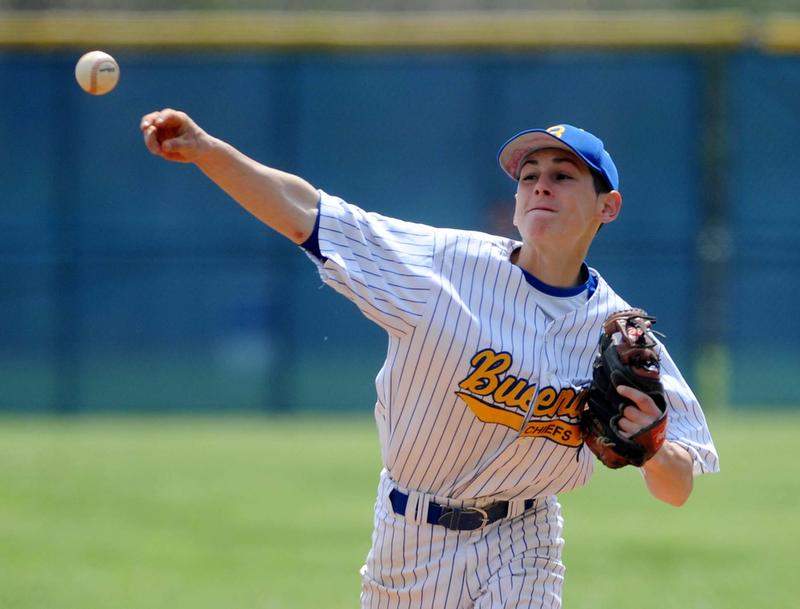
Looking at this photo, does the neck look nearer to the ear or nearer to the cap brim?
the ear

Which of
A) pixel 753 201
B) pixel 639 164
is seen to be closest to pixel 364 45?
pixel 639 164

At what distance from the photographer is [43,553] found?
6594 mm

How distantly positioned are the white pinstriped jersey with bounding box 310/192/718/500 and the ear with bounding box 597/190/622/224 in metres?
0.25

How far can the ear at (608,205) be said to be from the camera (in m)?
3.70

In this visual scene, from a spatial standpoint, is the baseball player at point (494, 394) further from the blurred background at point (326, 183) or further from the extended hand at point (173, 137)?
the blurred background at point (326, 183)

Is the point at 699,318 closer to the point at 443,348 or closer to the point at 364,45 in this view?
the point at 364,45

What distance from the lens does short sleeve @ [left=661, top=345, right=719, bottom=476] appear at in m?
3.59

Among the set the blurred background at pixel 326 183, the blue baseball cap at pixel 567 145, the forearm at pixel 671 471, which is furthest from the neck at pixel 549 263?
the blurred background at pixel 326 183

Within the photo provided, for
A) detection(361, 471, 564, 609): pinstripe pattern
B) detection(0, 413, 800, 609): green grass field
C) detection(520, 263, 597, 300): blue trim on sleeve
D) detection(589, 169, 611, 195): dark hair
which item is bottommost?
detection(0, 413, 800, 609): green grass field

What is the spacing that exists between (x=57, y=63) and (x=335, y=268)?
32.1 feet

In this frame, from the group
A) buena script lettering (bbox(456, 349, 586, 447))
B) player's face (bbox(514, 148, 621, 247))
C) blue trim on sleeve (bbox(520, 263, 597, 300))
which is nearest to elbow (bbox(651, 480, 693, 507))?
buena script lettering (bbox(456, 349, 586, 447))

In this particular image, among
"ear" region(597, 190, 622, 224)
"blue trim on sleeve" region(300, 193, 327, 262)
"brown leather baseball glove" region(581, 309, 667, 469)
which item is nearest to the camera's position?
"blue trim on sleeve" region(300, 193, 327, 262)

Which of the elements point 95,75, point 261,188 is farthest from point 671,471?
point 95,75

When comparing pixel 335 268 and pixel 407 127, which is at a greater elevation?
pixel 407 127
